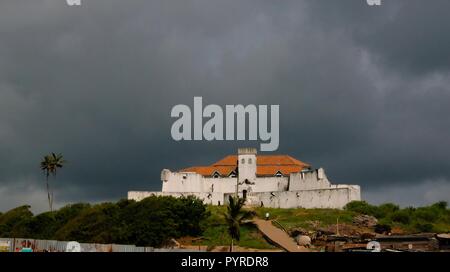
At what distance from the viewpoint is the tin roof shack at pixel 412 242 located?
195ft

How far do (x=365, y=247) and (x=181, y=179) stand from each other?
4166 cm

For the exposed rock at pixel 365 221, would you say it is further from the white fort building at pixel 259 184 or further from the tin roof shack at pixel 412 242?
the tin roof shack at pixel 412 242

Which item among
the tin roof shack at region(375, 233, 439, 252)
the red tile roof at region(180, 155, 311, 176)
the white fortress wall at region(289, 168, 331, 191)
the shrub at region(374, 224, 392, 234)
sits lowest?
the tin roof shack at region(375, 233, 439, 252)

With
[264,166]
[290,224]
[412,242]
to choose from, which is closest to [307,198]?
[290,224]

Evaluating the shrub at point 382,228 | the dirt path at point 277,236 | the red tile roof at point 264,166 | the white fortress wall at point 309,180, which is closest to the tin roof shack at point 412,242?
the dirt path at point 277,236

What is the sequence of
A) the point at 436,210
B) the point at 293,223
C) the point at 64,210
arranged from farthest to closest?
the point at 64,210 → the point at 436,210 → the point at 293,223

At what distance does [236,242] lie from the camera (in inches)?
2606

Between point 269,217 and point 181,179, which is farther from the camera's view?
point 181,179

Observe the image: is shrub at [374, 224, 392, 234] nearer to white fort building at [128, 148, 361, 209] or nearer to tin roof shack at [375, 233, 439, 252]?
white fort building at [128, 148, 361, 209]

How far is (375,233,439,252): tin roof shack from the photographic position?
195 ft

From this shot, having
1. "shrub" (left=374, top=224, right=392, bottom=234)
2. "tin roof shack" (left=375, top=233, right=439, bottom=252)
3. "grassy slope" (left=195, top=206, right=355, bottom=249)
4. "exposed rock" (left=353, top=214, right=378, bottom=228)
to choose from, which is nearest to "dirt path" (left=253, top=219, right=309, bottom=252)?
"grassy slope" (left=195, top=206, right=355, bottom=249)
